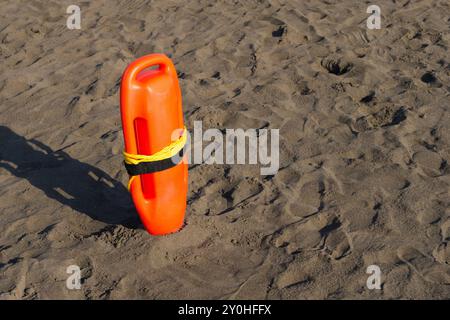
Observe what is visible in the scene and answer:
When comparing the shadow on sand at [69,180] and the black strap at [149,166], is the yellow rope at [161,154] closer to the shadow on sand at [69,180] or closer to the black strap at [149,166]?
the black strap at [149,166]

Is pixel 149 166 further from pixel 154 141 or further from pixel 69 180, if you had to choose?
pixel 69 180

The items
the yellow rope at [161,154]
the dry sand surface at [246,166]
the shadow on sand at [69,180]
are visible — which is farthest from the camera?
the shadow on sand at [69,180]

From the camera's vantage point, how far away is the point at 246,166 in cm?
419

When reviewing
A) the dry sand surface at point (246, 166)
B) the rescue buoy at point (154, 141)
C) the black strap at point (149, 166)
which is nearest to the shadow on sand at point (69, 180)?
the dry sand surface at point (246, 166)

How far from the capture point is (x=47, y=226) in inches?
145

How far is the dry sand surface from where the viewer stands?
3.31 metres

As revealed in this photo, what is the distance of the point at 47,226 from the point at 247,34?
10.3ft

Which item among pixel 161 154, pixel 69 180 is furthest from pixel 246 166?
pixel 69 180

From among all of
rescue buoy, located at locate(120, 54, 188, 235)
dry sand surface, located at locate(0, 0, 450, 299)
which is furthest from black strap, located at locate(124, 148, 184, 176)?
dry sand surface, located at locate(0, 0, 450, 299)

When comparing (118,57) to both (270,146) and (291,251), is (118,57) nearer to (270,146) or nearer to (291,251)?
(270,146)

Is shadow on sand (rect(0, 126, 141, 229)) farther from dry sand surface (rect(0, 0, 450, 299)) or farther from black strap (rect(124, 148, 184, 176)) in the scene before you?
Result: black strap (rect(124, 148, 184, 176))

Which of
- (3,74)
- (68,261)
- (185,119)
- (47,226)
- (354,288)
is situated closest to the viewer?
(354,288)

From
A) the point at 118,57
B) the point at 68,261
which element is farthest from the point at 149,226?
the point at 118,57

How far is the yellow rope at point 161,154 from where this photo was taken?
126 inches
